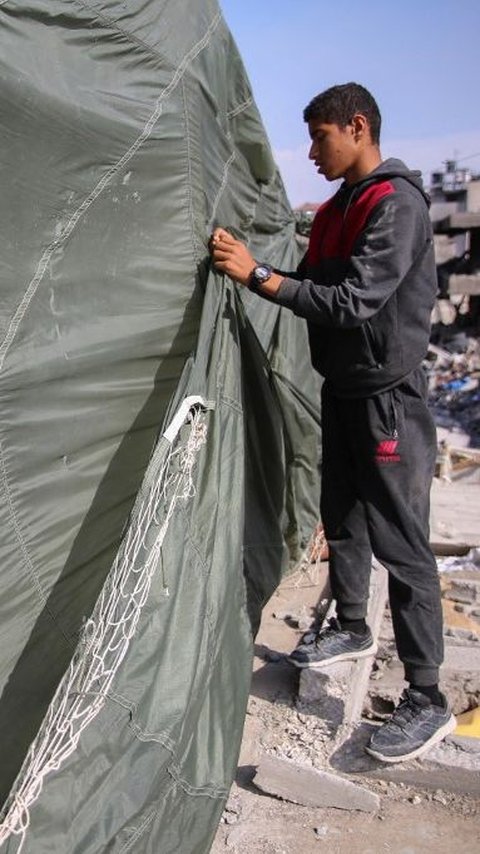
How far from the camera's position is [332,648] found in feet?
11.1

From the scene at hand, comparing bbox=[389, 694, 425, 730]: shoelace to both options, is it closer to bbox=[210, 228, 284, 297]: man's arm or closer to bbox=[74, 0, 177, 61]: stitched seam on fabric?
bbox=[210, 228, 284, 297]: man's arm

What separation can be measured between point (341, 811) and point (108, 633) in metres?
1.24

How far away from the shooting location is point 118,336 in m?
2.72

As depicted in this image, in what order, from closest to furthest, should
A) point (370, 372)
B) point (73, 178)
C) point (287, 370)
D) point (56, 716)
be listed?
point (56, 716)
point (73, 178)
point (370, 372)
point (287, 370)

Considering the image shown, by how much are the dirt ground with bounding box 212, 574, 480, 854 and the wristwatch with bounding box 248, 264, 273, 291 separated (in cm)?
160

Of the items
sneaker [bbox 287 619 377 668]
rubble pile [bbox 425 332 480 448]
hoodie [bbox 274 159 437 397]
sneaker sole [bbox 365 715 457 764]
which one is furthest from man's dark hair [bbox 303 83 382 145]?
rubble pile [bbox 425 332 480 448]

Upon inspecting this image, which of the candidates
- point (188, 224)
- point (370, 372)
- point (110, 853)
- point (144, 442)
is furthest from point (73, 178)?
point (110, 853)

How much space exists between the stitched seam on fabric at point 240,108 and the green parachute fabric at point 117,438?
0.21 feet

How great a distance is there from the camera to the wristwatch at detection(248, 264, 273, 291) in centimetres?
282

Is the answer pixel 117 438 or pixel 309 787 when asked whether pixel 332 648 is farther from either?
pixel 117 438

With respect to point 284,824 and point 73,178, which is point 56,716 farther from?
point 73,178

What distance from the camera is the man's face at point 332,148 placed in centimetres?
285

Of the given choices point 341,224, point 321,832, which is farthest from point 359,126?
point 321,832

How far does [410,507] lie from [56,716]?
4.34ft
